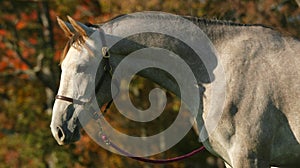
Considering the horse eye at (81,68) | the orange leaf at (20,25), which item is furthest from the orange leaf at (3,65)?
the horse eye at (81,68)

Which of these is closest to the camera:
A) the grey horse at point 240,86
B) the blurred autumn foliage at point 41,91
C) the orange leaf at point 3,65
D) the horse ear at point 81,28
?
the grey horse at point 240,86

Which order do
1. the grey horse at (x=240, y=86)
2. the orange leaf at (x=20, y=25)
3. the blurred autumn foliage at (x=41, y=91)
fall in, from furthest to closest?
the orange leaf at (x=20, y=25) < the blurred autumn foliage at (x=41, y=91) < the grey horse at (x=240, y=86)

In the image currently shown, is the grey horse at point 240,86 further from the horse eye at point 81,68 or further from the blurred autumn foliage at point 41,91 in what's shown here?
the blurred autumn foliage at point 41,91

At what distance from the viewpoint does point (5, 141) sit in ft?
72.9

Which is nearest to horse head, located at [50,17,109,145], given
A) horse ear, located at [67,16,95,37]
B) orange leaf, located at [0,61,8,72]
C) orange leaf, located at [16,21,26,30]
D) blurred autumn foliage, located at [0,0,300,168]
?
horse ear, located at [67,16,95,37]

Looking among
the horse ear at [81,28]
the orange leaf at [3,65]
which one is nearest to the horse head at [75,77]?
the horse ear at [81,28]

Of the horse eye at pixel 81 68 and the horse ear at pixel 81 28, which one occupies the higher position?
the horse ear at pixel 81 28

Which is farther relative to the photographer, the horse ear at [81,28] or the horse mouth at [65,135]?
the horse mouth at [65,135]

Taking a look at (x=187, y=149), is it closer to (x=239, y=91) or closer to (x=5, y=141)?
(x=5, y=141)

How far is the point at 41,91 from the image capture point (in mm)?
23125

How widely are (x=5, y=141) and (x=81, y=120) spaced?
1657 centimetres

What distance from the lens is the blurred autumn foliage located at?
1942 centimetres

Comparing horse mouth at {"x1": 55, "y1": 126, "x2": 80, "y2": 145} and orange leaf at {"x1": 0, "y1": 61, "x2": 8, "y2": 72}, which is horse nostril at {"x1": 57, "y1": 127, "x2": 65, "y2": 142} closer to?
horse mouth at {"x1": 55, "y1": 126, "x2": 80, "y2": 145}

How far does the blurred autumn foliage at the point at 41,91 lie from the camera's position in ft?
63.7
